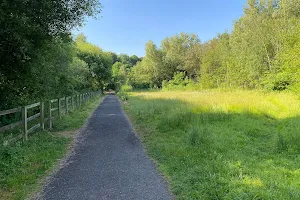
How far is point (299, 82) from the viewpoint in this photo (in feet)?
45.6

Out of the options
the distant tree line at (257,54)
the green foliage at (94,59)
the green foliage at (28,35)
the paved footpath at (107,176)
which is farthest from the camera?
the green foliage at (94,59)

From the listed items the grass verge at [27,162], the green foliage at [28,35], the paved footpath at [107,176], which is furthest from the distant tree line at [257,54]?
the grass verge at [27,162]

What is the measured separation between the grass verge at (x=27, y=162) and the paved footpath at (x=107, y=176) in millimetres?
381

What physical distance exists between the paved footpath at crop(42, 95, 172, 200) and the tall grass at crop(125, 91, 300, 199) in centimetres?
40

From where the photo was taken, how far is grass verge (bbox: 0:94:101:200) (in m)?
4.35

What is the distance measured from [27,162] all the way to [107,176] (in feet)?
7.50

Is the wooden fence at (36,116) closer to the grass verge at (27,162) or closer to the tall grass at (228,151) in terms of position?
the grass verge at (27,162)

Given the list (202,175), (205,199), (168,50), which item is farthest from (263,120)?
(168,50)

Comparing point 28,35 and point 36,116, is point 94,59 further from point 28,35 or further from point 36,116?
point 28,35

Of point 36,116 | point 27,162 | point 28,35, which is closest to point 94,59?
point 36,116

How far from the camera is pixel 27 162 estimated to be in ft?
19.0

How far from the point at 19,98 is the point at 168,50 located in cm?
5508

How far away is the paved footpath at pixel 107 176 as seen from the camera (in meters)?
4.05

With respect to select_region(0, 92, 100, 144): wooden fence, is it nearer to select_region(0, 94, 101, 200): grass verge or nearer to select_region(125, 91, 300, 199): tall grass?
select_region(0, 94, 101, 200): grass verge
